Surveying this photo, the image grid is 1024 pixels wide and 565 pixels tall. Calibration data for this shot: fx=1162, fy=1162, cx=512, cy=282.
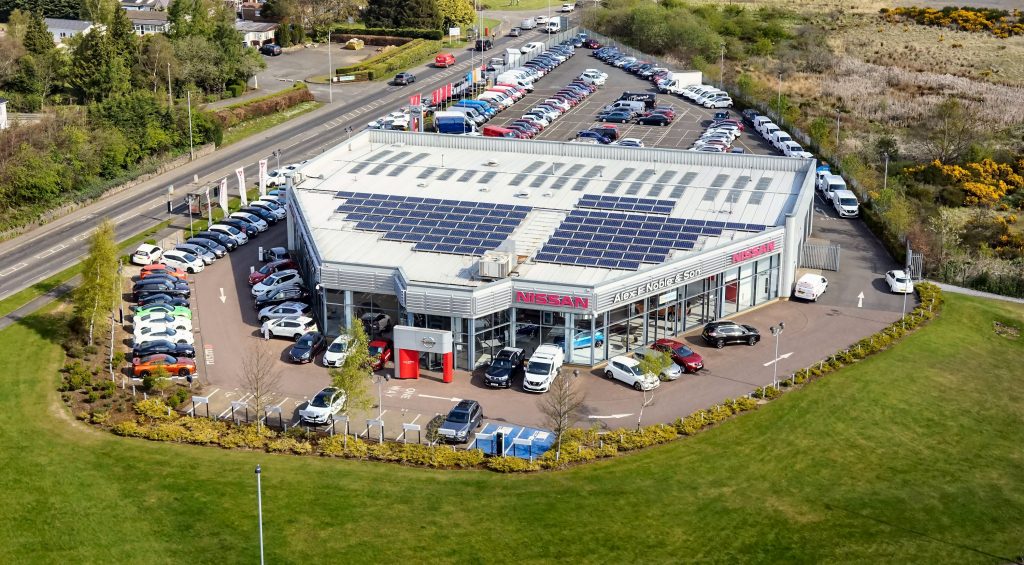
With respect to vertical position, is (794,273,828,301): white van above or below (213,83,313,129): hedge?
below

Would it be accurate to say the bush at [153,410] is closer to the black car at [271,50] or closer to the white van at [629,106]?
the white van at [629,106]

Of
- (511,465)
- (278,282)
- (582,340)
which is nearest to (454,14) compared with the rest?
(278,282)

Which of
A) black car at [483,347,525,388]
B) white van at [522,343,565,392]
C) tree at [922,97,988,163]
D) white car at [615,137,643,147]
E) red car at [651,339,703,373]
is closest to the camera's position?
A: white van at [522,343,565,392]

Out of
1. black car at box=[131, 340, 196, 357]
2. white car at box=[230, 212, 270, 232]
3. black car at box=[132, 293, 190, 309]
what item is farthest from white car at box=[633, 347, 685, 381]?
white car at box=[230, 212, 270, 232]

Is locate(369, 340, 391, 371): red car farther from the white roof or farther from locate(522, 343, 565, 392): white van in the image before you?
locate(522, 343, 565, 392): white van

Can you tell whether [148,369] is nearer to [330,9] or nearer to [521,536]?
[521,536]

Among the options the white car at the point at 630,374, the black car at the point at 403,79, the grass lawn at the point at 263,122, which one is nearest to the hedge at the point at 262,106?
the grass lawn at the point at 263,122
